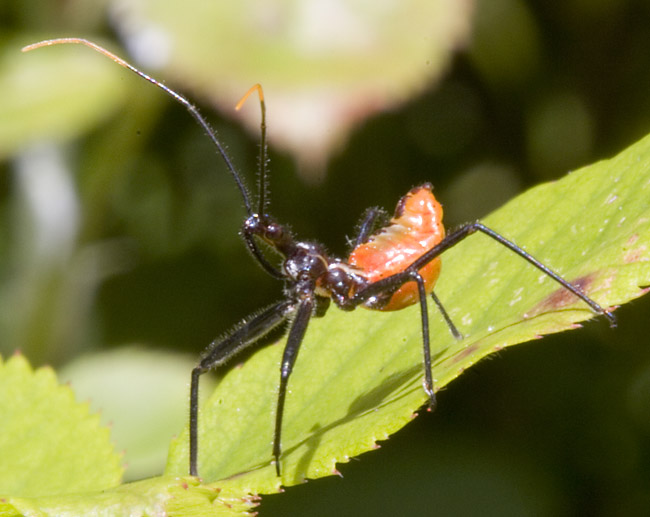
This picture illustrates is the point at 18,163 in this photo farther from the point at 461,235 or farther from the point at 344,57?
the point at 461,235

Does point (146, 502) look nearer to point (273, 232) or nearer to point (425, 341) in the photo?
point (425, 341)

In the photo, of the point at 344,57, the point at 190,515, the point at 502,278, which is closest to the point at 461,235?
the point at 502,278

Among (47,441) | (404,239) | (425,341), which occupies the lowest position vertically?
(47,441)

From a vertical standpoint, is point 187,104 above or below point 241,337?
above

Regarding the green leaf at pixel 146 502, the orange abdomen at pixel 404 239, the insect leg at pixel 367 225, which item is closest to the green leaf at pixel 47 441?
the green leaf at pixel 146 502

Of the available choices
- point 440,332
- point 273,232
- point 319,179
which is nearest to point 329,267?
point 273,232

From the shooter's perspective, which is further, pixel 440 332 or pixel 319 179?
pixel 319 179
